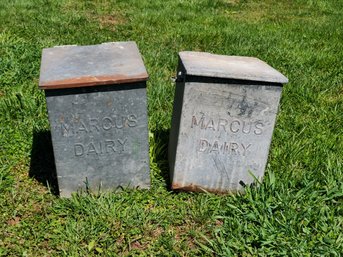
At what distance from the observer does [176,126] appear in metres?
2.85

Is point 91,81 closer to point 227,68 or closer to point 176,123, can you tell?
point 176,123

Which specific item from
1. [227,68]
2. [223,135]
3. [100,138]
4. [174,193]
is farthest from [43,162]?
[227,68]

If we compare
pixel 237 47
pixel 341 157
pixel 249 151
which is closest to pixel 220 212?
pixel 249 151

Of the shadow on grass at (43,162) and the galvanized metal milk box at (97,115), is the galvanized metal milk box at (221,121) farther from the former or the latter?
the shadow on grass at (43,162)

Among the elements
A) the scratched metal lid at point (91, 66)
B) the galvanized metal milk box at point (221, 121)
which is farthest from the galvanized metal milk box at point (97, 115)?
the galvanized metal milk box at point (221, 121)

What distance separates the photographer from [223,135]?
270cm

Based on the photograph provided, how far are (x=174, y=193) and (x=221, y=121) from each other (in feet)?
2.21

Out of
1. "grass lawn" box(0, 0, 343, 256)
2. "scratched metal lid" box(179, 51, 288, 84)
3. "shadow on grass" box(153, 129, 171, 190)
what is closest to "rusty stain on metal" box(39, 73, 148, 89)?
"scratched metal lid" box(179, 51, 288, 84)

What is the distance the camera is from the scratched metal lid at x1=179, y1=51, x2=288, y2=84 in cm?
246

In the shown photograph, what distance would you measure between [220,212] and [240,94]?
0.80 meters

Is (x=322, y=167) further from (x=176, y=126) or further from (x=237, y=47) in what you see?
(x=237, y=47)

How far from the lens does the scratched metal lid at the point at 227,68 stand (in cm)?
246

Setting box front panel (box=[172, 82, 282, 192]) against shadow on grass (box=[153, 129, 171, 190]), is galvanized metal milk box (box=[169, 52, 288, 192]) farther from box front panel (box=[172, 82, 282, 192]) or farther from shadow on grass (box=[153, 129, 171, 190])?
shadow on grass (box=[153, 129, 171, 190])

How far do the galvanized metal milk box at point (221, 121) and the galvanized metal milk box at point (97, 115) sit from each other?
0.26 metres
